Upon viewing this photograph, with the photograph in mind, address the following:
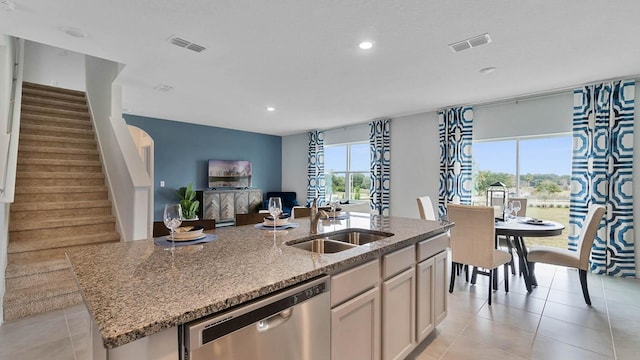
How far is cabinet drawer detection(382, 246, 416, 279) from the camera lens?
172cm

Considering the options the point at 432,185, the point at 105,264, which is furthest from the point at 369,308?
the point at 432,185

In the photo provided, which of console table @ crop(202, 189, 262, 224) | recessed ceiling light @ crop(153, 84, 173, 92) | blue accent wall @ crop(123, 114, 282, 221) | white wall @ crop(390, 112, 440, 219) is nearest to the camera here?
recessed ceiling light @ crop(153, 84, 173, 92)

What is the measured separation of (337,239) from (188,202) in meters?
5.24

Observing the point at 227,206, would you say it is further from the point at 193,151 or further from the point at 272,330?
the point at 272,330

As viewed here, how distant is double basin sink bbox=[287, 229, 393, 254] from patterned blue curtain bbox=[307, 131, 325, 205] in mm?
5487

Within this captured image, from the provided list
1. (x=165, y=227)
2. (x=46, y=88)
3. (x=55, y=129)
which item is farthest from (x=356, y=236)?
(x=46, y=88)

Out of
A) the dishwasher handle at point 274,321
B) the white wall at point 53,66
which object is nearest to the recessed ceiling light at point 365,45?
the dishwasher handle at point 274,321

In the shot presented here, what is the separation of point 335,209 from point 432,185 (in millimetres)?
3626

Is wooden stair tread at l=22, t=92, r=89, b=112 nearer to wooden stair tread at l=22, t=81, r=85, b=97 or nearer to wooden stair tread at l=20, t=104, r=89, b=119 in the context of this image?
wooden stair tread at l=20, t=104, r=89, b=119

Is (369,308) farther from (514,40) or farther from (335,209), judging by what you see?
(514,40)

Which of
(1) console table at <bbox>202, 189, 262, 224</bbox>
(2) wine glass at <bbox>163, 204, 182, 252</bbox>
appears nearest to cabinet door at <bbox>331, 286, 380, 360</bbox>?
(2) wine glass at <bbox>163, 204, 182, 252</bbox>

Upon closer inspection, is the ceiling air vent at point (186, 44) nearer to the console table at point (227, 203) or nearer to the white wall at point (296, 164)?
the console table at point (227, 203)

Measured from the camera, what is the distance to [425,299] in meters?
2.14

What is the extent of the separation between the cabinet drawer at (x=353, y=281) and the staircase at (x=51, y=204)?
2639mm
